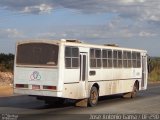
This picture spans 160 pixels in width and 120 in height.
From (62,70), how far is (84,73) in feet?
5.65

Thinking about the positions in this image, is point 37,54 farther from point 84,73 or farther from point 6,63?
point 6,63

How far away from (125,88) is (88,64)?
16.4ft

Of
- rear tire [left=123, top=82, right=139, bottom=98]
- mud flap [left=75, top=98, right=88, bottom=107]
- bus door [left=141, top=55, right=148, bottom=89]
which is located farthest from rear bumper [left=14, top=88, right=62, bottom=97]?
bus door [left=141, top=55, right=148, bottom=89]

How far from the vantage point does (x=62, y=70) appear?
19.0m

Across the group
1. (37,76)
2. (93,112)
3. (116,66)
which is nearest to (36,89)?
(37,76)

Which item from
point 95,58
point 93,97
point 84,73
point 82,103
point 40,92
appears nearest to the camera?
point 40,92

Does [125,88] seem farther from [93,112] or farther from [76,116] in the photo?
[76,116]

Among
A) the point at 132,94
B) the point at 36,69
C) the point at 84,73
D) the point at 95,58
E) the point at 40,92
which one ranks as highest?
the point at 95,58

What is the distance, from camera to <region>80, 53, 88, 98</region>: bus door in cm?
2036

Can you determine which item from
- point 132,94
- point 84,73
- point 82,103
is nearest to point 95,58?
point 84,73

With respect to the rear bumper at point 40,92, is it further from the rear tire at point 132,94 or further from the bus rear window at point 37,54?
the rear tire at point 132,94

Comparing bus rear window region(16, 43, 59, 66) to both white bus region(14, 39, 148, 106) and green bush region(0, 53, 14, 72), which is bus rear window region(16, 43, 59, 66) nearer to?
white bus region(14, 39, 148, 106)

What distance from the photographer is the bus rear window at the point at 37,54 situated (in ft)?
63.2

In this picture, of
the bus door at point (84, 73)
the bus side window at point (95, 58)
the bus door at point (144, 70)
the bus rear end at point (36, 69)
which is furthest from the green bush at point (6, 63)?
the bus rear end at point (36, 69)
